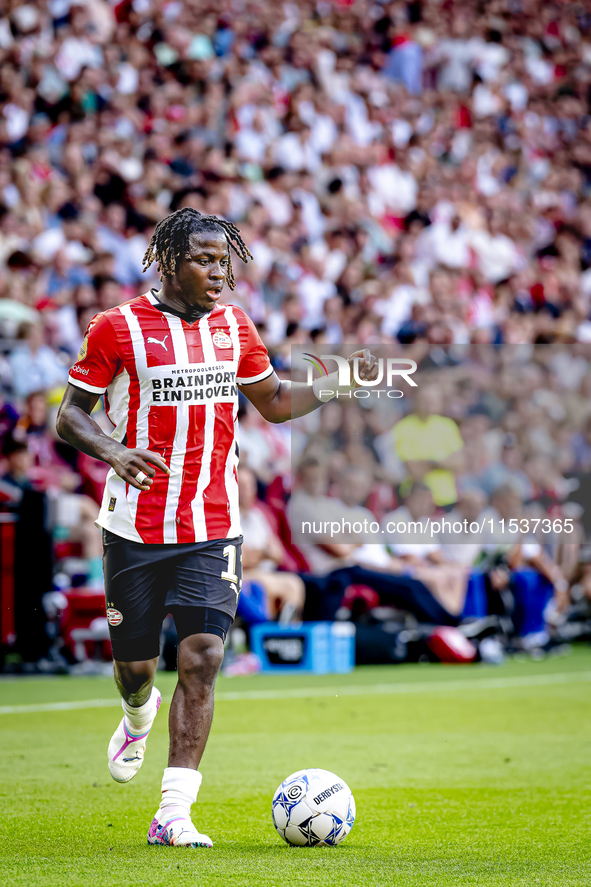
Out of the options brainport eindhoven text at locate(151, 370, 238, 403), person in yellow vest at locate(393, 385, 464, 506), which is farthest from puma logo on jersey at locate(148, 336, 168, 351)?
person in yellow vest at locate(393, 385, 464, 506)

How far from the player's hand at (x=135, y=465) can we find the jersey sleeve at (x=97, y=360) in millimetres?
383

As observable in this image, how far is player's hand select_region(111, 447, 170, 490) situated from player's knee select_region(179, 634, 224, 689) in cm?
64

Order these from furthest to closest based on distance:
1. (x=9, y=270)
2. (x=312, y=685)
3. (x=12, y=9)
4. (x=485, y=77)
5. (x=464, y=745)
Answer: (x=485, y=77)
(x=12, y=9)
(x=9, y=270)
(x=312, y=685)
(x=464, y=745)

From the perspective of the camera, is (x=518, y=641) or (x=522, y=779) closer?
(x=522, y=779)

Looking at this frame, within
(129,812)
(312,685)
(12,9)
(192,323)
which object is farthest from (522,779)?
(12,9)

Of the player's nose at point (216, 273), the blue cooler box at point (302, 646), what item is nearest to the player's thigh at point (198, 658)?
the player's nose at point (216, 273)

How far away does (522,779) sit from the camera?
237 inches

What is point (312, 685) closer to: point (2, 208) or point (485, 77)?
point (2, 208)

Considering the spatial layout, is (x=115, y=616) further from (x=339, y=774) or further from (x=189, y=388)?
(x=339, y=774)

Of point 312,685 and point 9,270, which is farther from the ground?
point 9,270

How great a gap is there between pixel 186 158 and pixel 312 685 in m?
7.52

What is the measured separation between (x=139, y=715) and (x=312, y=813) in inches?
37.9

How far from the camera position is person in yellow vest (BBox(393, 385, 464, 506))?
12633 mm

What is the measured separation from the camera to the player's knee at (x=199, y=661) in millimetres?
4578
